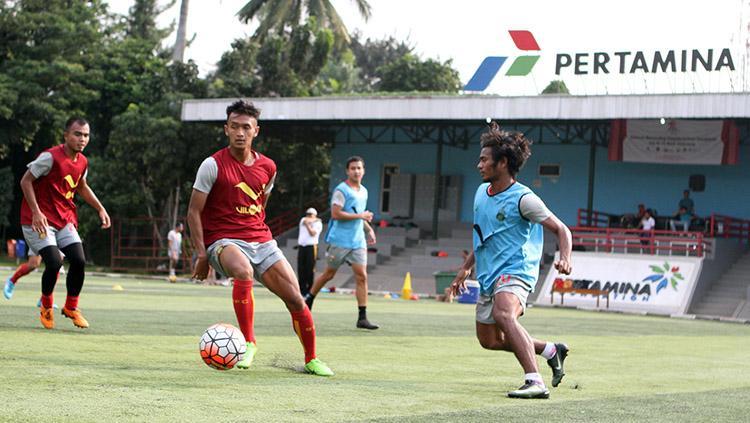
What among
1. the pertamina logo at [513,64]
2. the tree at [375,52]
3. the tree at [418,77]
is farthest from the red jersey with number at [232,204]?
the tree at [375,52]

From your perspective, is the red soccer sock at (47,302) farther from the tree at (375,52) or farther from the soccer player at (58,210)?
the tree at (375,52)

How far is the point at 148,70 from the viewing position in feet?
166

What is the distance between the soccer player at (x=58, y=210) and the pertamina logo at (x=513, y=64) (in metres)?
→ 27.4

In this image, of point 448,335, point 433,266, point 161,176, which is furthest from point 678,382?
point 161,176

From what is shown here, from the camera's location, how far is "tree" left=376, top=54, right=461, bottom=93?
65625 mm

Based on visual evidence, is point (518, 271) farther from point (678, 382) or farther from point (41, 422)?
point (41, 422)

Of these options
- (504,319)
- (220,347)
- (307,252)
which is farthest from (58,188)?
(307,252)

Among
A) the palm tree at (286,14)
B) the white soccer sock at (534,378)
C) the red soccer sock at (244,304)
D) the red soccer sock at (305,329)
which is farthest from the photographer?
the palm tree at (286,14)

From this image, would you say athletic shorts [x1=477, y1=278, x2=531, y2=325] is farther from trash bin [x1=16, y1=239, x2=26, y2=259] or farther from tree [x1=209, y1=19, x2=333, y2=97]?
tree [x1=209, y1=19, x2=333, y2=97]

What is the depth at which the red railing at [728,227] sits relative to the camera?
35688 millimetres

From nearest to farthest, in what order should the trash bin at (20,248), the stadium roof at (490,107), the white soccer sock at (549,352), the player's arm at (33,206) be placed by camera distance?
1. the white soccer sock at (549,352)
2. the player's arm at (33,206)
3. the stadium roof at (490,107)
4. the trash bin at (20,248)

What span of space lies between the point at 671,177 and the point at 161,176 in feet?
59.0

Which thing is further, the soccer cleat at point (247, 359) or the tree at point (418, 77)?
the tree at point (418, 77)

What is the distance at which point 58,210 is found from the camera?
12.2 meters
